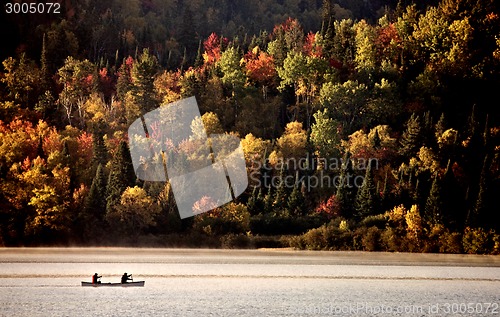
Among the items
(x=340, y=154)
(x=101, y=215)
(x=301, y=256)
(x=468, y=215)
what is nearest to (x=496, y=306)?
(x=301, y=256)

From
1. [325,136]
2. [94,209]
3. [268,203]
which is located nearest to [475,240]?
[268,203]

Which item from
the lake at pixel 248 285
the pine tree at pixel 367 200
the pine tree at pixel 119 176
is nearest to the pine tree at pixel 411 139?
the pine tree at pixel 367 200

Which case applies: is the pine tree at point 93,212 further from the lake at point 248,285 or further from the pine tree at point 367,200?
the pine tree at point 367,200

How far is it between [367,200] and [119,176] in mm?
41495

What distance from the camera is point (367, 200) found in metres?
168

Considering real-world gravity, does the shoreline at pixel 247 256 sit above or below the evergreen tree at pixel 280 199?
below

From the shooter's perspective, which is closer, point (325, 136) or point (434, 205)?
point (434, 205)

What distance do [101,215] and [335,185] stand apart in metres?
40.7

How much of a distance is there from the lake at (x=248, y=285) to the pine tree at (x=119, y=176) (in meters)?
18.1

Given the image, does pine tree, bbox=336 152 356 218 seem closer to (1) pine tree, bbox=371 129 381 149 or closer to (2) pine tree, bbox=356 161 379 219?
(2) pine tree, bbox=356 161 379 219

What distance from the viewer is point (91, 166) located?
600ft

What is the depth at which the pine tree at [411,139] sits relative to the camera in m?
184

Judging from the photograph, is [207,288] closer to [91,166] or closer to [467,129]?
[91,166]

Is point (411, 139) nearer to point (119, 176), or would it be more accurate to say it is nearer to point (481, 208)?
point (481, 208)
